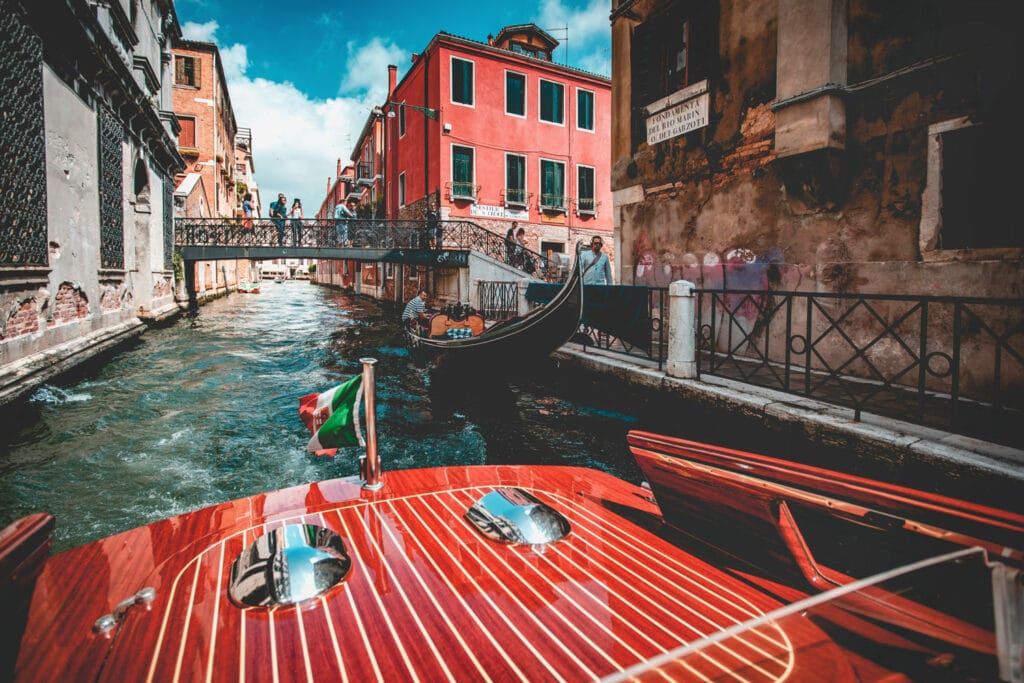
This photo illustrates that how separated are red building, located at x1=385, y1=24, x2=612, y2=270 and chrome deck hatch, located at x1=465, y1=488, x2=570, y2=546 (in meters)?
14.3

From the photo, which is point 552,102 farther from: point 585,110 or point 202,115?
point 202,115

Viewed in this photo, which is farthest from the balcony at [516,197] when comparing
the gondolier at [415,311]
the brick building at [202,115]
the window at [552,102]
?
the brick building at [202,115]

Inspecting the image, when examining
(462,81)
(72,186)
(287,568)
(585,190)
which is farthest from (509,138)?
(287,568)

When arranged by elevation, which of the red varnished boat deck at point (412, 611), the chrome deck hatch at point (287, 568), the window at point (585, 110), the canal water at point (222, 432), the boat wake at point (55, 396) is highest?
the window at point (585, 110)

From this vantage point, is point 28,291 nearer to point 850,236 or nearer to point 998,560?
point 998,560

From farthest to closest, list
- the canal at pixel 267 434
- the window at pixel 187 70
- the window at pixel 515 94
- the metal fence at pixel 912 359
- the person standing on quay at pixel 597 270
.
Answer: the window at pixel 187 70, the window at pixel 515 94, the person standing on quay at pixel 597 270, the canal at pixel 267 434, the metal fence at pixel 912 359

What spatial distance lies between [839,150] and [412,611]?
213 inches

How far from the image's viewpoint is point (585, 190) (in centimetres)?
1745

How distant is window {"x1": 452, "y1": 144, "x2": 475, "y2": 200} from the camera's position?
15.5 meters

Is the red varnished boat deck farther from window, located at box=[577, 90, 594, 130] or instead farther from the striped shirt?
window, located at box=[577, 90, 594, 130]

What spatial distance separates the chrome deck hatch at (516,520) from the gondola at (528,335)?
12.2ft

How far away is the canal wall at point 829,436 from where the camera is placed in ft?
8.96

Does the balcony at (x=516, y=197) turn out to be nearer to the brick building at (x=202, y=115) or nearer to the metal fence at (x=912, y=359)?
the metal fence at (x=912, y=359)

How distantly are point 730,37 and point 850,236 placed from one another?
2.80m
